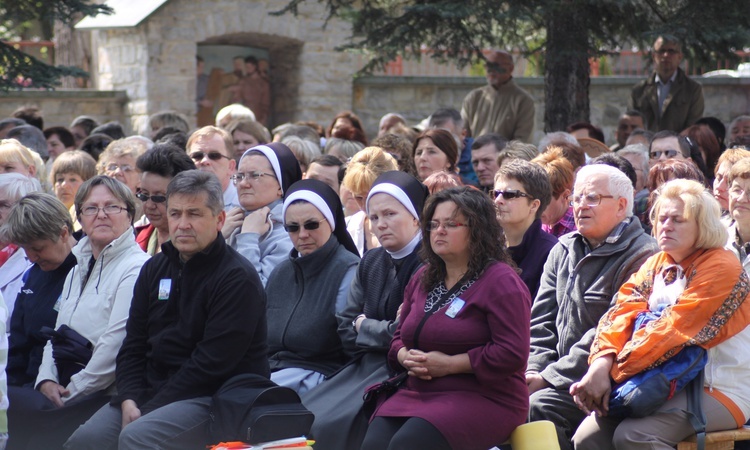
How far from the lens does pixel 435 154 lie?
26.3 ft

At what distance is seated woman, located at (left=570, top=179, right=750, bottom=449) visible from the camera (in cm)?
471

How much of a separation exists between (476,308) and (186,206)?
1622 mm

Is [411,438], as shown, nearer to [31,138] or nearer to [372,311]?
[372,311]

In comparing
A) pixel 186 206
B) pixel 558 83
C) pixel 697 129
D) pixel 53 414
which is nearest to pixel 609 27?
pixel 558 83

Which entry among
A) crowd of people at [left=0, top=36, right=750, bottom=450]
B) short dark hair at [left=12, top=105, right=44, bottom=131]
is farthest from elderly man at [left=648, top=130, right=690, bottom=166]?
short dark hair at [left=12, top=105, right=44, bottom=131]

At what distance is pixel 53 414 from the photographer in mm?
5645

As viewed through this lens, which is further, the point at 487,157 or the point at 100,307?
the point at 487,157

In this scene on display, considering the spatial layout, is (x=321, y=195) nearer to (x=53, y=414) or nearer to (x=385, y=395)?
(x=385, y=395)

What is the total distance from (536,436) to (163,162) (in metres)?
3.10

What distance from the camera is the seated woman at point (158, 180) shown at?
6.60 metres

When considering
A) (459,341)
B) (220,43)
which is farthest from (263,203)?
(220,43)

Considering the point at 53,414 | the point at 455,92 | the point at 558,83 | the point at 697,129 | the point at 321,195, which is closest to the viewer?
the point at 53,414

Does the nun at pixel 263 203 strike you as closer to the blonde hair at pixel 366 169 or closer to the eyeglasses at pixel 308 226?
the blonde hair at pixel 366 169

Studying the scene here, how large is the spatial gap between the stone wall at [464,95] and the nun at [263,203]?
927 centimetres
